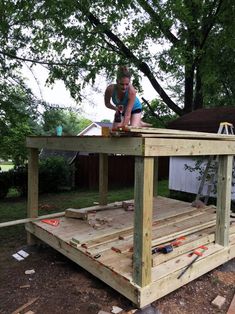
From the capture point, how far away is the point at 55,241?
11.7ft

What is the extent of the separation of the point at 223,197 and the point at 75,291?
6.50ft

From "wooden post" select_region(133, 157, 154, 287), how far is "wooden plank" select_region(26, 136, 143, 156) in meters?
0.13

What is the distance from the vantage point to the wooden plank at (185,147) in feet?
8.04

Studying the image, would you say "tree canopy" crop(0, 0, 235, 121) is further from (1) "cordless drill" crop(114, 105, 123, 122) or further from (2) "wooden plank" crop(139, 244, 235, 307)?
(2) "wooden plank" crop(139, 244, 235, 307)

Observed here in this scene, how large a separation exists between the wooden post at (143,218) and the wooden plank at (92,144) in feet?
0.43

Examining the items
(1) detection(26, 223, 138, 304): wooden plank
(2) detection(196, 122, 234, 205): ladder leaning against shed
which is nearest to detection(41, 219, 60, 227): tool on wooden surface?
(1) detection(26, 223, 138, 304): wooden plank

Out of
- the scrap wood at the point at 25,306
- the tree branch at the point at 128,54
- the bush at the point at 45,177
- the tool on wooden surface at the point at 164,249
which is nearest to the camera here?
the scrap wood at the point at 25,306

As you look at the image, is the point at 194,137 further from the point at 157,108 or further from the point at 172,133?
the point at 157,108

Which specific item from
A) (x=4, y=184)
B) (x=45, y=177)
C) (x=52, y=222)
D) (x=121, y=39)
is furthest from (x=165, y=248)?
(x=45, y=177)

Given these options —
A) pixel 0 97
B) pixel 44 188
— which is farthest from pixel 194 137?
pixel 44 188

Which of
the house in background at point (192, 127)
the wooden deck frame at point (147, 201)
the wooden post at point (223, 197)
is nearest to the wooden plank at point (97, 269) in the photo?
the wooden deck frame at point (147, 201)

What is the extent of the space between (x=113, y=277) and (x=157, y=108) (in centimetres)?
995

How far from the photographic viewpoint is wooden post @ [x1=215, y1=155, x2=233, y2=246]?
11.1ft

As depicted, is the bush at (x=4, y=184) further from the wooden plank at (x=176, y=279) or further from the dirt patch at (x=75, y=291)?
the wooden plank at (x=176, y=279)
